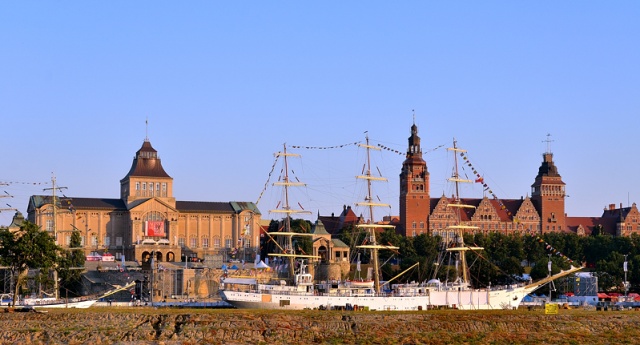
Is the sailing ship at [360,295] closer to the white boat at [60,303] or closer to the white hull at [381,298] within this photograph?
the white hull at [381,298]

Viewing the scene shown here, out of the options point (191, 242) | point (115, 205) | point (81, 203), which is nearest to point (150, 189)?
point (115, 205)

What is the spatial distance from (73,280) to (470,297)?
2091 inches

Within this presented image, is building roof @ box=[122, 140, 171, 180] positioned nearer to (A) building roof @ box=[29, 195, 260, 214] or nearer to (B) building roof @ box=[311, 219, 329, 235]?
(A) building roof @ box=[29, 195, 260, 214]

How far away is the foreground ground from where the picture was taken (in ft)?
231

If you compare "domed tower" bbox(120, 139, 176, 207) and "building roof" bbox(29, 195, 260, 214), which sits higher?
"domed tower" bbox(120, 139, 176, 207)

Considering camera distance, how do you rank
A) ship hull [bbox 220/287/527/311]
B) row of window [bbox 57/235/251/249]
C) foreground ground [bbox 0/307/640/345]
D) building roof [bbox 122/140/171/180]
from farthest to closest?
building roof [bbox 122/140/171/180], row of window [bbox 57/235/251/249], ship hull [bbox 220/287/527/311], foreground ground [bbox 0/307/640/345]

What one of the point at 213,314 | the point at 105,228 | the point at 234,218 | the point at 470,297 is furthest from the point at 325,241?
the point at 213,314

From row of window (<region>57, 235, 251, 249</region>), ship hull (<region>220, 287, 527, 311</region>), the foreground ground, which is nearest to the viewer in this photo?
the foreground ground

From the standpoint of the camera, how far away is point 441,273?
147250 millimetres

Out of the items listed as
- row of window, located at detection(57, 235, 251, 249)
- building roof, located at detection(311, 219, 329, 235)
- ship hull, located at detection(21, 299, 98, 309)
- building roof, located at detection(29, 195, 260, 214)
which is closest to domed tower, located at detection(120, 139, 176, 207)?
building roof, located at detection(29, 195, 260, 214)

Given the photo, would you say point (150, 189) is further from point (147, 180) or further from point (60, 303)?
point (60, 303)

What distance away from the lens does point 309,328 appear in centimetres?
7575

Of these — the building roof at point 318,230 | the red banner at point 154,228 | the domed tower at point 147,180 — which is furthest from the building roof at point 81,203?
the building roof at point 318,230

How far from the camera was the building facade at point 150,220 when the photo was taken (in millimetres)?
184000
